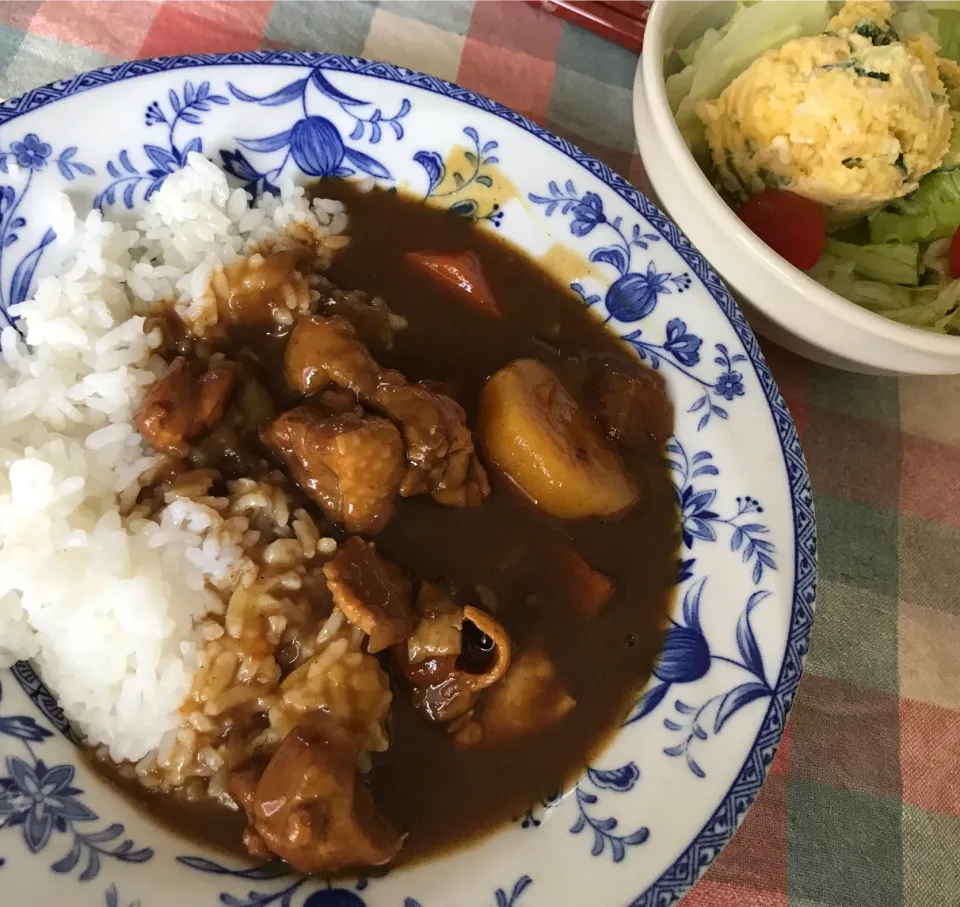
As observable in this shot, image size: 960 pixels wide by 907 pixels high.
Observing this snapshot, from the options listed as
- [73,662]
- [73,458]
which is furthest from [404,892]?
[73,458]

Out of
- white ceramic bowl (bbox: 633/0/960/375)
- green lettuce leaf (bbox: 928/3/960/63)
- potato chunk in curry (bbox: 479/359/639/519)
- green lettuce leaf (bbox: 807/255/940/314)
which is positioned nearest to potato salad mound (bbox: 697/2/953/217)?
green lettuce leaf (bbox: 807/255/940/314)

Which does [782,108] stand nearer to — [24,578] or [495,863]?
[495,863]

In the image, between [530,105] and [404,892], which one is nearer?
[404,892]

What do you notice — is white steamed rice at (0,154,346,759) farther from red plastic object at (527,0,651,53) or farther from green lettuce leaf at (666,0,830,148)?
red plastic object at (527,0,651,53)

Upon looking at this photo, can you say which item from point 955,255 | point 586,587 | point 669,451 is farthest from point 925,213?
point 586,587

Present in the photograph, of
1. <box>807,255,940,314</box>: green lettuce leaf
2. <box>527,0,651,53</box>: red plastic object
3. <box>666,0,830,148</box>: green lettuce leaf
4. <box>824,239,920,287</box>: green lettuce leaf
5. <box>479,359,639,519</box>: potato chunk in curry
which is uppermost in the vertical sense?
<box>666,0,830,148</box>: green lettuce leaf

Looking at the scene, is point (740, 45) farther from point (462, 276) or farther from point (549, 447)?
point (549, 447)
